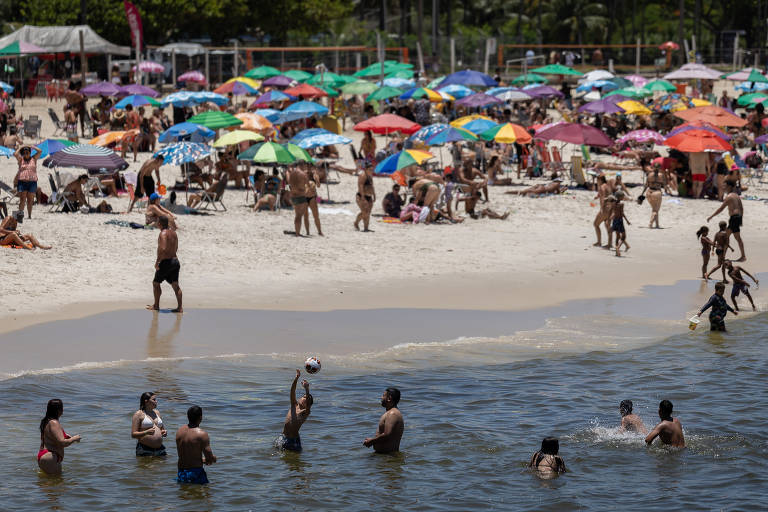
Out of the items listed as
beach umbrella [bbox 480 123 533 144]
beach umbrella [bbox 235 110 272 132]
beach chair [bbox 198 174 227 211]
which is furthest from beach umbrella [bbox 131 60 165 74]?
beach chair [bbox 198 174 227 211]

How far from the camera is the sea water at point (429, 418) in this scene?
1051cm

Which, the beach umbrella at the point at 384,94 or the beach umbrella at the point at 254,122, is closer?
the beach umbrella at the point at 254,122

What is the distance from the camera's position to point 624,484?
1101 cm

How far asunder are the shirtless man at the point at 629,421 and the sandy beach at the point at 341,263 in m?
5.16

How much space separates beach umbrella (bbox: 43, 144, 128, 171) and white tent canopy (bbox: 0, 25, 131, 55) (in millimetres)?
21115

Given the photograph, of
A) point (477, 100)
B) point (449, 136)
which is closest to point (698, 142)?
point (449, 136)

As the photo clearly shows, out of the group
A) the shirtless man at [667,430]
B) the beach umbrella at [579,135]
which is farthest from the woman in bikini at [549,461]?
the beach umbrella at [579,135]

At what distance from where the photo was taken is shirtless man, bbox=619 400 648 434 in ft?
39.3

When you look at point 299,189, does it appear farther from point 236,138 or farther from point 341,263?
point 236,138

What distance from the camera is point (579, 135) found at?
85.8 ft

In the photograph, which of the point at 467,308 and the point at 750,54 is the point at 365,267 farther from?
the point at 750,54

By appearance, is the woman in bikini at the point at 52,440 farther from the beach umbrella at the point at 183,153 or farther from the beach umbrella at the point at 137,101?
the beach umbrella at the point at 137,101

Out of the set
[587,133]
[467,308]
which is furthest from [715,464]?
[587,133]

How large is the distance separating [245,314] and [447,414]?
13.8 feet
